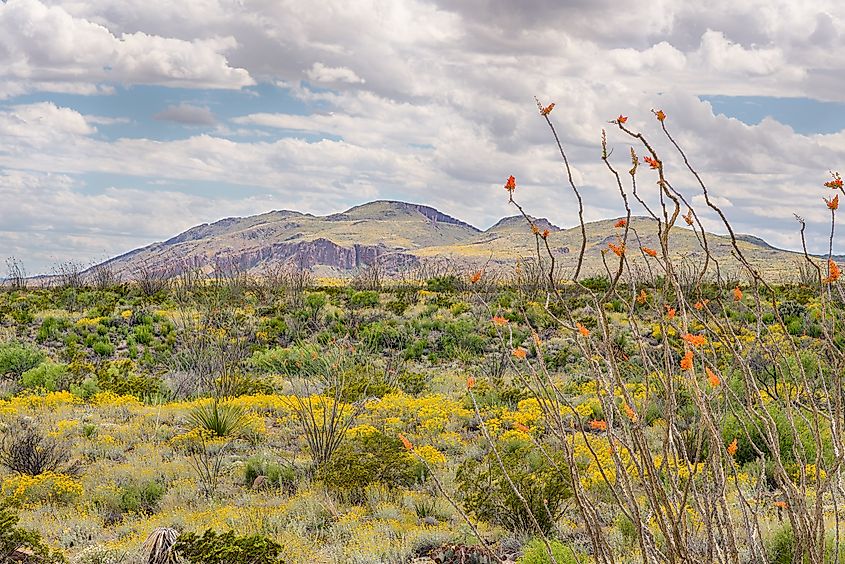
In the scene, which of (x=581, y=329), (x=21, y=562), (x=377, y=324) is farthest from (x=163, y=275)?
(x=581, y=329)

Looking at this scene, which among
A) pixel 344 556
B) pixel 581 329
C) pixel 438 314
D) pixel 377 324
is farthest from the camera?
pixel 438 314

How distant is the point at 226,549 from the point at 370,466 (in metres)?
3.01

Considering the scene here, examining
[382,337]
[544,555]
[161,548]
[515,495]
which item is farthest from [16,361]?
[544,555]

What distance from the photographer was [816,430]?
2010 millimetres

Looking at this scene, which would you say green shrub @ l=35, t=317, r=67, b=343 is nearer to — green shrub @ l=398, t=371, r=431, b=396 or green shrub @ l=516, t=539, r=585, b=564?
green shrub @ l=398, t=371, r=431, b=396

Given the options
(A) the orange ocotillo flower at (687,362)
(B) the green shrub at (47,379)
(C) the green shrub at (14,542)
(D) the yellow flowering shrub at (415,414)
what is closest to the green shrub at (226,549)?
(C) the green shrub at (14,542)

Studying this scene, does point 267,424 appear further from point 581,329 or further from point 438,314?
point 438,314

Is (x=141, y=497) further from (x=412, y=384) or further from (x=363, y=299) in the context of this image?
(x=363, y=299)

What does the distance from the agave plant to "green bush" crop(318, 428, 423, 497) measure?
2.34m

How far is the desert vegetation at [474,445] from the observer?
210 cm

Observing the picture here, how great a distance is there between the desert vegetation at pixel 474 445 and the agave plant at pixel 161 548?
13 millimetres

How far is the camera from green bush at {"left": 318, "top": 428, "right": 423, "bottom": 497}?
7.04 metres

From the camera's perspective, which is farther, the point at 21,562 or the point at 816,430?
the point at 21,562

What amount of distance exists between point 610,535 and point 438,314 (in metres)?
15.8
